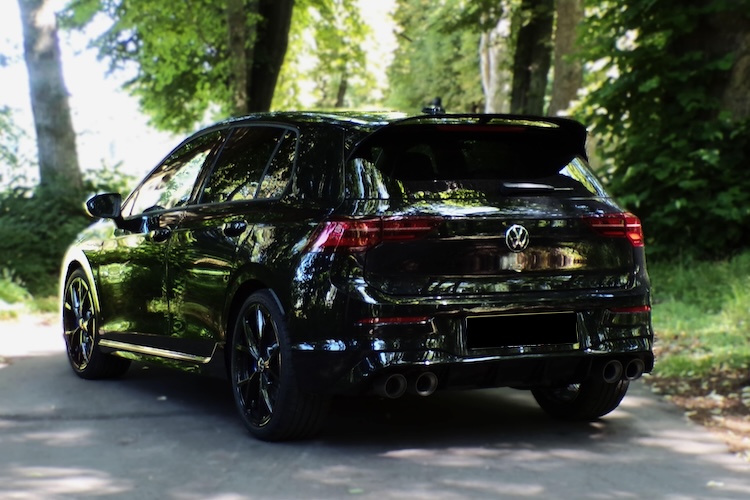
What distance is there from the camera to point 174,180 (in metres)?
7.47

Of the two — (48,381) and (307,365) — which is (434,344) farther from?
(48,381)

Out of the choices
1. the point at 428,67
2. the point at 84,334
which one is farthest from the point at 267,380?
the point at 428,67

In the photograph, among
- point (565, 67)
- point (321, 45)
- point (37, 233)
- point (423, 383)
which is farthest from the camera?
point (321, 45)

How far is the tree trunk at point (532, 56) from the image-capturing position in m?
22.9

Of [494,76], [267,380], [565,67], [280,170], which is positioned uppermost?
[494,76]

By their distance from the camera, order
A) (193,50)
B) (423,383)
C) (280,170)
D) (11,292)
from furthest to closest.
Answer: (193,50) < (11,292) < (280,170) < (423,383)

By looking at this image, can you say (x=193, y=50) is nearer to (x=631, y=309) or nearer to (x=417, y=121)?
(x=417, y=121)

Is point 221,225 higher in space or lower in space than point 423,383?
higher

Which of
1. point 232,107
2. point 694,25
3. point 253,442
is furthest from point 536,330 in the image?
point 232,107

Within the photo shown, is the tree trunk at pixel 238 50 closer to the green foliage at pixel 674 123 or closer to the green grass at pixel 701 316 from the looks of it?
the green foliage at pixel 674 123

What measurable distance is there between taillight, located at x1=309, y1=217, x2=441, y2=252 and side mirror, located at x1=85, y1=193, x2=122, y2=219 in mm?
2678

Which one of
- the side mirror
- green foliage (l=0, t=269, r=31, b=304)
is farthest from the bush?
the side mirror

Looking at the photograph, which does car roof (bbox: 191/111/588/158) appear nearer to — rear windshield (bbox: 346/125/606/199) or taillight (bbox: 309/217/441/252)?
rear windshield (bbox: 346/125/606/199)

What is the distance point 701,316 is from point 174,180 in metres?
5.66
